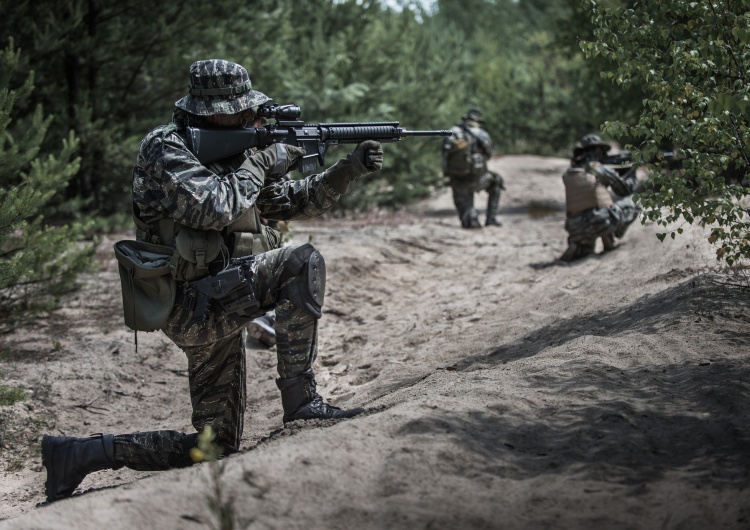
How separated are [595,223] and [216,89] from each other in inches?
275

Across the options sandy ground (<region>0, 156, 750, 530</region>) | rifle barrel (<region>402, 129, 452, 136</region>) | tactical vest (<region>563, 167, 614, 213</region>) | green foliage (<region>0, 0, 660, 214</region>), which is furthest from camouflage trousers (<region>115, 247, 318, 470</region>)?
tactical vest (<region>563, 167, 614, 213</region>)

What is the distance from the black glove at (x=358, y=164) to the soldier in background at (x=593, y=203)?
20.2 ft

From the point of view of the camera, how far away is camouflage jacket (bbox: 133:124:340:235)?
16.4 ft

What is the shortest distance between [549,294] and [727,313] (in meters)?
3.01

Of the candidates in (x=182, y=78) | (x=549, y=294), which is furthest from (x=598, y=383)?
(x=182, y=78)

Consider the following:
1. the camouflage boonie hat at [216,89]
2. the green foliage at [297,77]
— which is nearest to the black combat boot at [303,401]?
the camouflage boonie hat at [216,89]

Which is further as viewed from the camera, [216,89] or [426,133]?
[426,133]

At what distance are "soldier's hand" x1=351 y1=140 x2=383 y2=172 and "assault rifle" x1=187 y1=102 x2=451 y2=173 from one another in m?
0.37

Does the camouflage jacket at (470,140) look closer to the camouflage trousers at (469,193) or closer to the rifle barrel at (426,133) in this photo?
the camouflage trousers at (469,193)

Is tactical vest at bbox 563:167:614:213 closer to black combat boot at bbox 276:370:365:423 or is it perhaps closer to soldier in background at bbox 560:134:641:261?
soldier in background at bbox 560:134:641:261

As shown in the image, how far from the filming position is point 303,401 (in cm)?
525

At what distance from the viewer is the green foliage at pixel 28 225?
6.84 m

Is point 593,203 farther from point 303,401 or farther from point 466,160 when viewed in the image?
point 303,401

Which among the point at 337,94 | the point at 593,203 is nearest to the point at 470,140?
the point at 337,94
